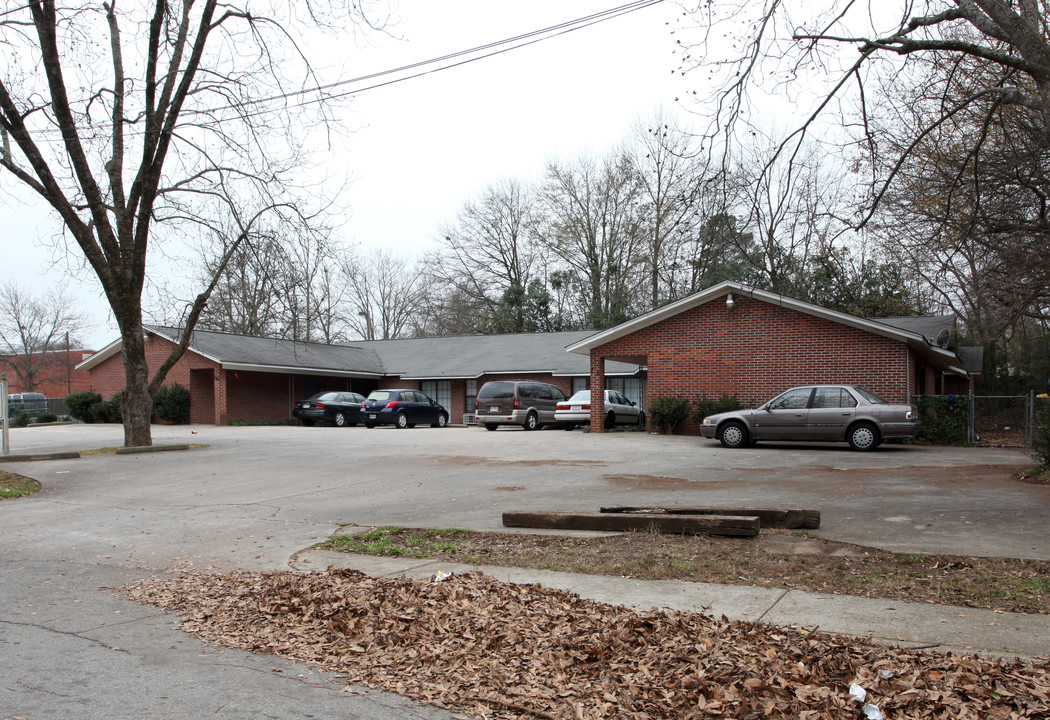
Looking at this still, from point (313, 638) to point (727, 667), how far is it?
102 inches

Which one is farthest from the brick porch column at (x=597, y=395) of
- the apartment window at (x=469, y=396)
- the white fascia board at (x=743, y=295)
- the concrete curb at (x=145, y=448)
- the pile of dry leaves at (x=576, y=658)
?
the pile of dry leaves at (x=576, y=658)

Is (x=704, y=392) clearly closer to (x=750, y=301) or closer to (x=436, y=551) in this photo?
(x=750, y=301)

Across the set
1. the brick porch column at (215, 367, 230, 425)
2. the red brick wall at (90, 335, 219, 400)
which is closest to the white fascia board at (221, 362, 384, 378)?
the brick porch column at (215, 367, 230, 425)

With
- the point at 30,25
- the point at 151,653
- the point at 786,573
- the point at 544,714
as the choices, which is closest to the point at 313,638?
the point at 151,653

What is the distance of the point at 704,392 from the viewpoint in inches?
A: 906

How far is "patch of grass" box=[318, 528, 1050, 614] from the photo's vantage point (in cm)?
573

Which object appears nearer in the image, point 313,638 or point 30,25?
point 313,638

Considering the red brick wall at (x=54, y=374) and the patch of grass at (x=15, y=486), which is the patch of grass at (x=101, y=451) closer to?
the patch of grass at (x=15, y=486)

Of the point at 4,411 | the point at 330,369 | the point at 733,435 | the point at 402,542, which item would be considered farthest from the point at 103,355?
the point at 402,542

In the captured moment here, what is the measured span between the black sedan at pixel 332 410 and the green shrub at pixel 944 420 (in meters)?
21.7

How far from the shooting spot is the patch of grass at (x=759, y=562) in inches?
225

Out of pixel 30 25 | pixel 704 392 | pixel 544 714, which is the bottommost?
pixel 544 714

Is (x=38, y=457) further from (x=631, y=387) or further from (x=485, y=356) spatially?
(x=485, y=356)

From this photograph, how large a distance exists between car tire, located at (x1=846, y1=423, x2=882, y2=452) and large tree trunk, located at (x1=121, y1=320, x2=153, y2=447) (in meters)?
16.3
